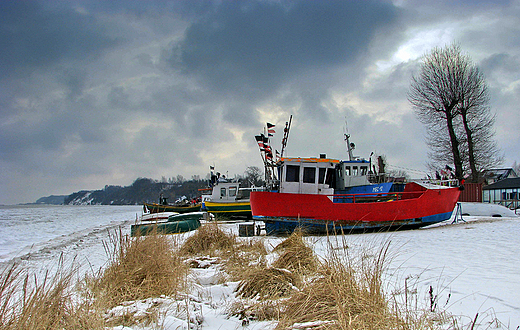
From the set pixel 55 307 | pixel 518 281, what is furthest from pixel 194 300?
pixel 518 281

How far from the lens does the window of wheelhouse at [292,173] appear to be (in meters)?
12.6

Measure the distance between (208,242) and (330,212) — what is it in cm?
495

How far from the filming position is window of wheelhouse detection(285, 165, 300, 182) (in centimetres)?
1258

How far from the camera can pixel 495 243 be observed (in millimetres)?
7461

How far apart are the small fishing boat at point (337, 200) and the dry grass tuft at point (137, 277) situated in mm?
6172

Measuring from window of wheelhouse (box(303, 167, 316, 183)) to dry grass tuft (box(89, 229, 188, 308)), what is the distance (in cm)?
834

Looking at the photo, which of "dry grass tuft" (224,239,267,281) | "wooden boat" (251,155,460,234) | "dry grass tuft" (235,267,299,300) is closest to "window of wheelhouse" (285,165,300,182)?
"wooden boat" (251,155,460,234)

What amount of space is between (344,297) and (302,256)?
84.5 inches

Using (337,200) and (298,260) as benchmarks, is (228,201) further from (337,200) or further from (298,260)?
(298,260)

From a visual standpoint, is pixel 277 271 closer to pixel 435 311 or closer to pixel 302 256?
pixel 302 256

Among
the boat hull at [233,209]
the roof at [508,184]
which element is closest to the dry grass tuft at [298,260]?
the boat hull at [233,209]

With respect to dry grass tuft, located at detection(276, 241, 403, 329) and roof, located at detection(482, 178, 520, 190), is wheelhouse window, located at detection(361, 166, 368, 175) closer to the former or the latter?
dry grass tuft, located at detection(276, 241, 403, 329)

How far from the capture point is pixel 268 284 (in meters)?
4.05

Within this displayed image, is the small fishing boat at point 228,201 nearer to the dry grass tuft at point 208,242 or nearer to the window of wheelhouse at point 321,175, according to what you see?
the window of wheelhouse at point 321,175
